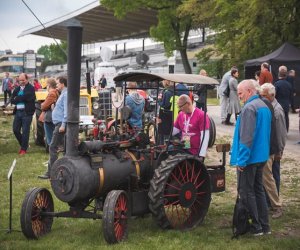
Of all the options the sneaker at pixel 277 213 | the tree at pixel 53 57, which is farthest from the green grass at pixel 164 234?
the tree at pixel 53 57

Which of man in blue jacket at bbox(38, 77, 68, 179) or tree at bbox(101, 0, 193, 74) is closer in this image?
man in blue jacket at bbox(38, 77, 68, 179)

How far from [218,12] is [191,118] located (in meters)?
21.6

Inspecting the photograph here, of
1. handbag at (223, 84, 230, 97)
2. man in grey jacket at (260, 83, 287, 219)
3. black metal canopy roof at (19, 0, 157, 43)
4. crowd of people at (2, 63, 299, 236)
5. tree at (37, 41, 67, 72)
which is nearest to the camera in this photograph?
crowd of people at (2, 63, 299, 236)

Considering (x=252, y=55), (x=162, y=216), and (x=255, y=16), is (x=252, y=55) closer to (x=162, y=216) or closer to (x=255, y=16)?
(x=255, y=16)

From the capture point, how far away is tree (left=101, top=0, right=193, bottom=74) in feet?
132

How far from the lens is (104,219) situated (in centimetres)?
533

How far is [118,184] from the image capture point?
19.0ft

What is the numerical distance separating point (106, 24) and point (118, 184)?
6520 cm

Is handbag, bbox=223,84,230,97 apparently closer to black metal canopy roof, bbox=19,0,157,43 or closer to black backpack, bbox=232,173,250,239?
black backpack, bbox=232,173,250,239

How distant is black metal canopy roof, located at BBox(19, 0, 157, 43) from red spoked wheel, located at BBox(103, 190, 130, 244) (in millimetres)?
47735

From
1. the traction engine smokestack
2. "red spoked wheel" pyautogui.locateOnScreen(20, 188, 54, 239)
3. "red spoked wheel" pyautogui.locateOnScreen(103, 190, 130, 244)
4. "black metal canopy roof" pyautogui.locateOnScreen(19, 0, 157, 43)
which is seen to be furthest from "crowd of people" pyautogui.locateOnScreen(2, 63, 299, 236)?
"black metal canopy roof" pyautogui.locateOnScreen(19, 0, 157, 43)

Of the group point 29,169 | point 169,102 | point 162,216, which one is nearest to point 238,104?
point 169,102

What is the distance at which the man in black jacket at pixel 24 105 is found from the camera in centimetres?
1114

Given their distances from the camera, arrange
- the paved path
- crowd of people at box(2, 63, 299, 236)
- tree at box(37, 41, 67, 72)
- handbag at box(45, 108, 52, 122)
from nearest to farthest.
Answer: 1. crowd of people at box(2, 63, 299, 236)
2. handbag at box(45, 108, 52, 122)
3. the paved path
4. tree at box(37, 41, 67, 72)
